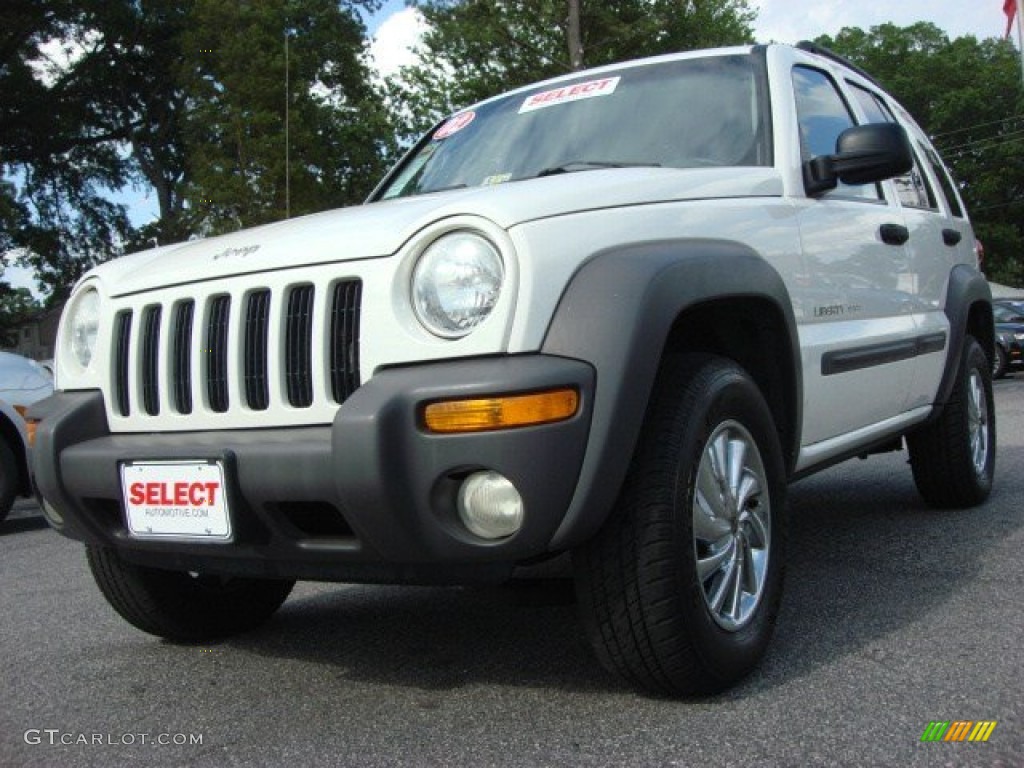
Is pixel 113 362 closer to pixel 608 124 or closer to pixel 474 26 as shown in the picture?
pixel 608 124

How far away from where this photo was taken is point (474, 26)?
2175cm

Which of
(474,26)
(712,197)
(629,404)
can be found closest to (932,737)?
(629,404)

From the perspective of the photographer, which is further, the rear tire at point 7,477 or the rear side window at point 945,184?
the rear tire at point 7,477

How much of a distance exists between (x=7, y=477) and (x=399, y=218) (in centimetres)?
585

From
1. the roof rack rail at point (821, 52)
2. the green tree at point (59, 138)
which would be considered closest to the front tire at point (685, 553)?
the roof rack rail at point (821, 52)

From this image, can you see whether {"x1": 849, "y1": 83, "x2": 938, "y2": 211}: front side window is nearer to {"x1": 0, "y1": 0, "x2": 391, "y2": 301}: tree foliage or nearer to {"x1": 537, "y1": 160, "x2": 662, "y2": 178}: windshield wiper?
{"x1": 537, "y1": 160, "x2": 662, "y2": 178}: windshield wiper

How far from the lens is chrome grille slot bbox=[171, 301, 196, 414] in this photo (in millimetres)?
2697

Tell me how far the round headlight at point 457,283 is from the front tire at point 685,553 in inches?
18.5

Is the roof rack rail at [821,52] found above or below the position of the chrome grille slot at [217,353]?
above

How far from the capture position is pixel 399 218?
247 cm

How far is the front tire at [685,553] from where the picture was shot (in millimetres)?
2324

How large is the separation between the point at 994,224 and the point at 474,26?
2979 centimetres

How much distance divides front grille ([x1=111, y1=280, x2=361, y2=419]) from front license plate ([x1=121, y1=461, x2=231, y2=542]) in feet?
0.59

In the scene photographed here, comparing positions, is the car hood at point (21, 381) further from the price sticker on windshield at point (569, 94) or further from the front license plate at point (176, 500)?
the front license plate at point (176, 500)
